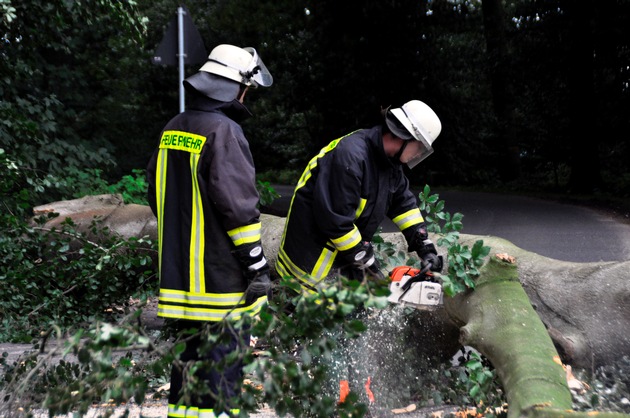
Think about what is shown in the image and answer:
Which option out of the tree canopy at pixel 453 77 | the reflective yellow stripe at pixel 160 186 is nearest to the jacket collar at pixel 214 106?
the reflective yellow stripe at pixel 160 186

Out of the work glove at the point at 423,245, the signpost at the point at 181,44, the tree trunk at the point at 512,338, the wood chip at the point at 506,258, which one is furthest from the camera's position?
the signpost at the point at 181,44

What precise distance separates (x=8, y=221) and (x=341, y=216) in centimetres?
312

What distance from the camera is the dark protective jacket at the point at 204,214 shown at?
3.44 meters

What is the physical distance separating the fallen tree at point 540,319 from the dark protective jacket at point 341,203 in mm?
630

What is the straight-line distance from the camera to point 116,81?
14.2 m

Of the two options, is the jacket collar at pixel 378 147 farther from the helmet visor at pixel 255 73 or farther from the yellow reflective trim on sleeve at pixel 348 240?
the helmet visor at pixel 255 73

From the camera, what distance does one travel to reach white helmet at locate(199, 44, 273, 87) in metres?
3.67

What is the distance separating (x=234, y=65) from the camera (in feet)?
12.1

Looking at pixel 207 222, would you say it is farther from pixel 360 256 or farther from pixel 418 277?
pixel 418 277

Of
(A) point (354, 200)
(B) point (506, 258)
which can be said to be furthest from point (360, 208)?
(B) point (506, 258)

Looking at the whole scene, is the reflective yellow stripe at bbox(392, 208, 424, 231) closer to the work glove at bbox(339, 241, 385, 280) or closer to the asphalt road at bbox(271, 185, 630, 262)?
the work glove at bbox(339, 241, 385, 280)

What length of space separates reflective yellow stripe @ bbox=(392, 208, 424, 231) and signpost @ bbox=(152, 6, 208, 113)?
3227 mm

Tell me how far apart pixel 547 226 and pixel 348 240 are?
8656 millimetres

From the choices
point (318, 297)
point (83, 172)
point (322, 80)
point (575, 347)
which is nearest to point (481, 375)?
point (575, 347)
